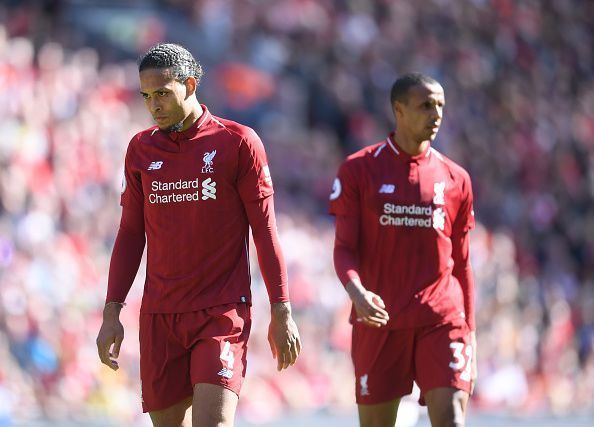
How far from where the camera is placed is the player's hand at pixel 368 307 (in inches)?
304

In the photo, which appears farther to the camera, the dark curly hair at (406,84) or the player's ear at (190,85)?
the dark curly hair at (406,84)

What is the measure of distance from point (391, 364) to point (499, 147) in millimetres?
13107

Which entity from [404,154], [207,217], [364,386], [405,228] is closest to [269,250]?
[207,217]

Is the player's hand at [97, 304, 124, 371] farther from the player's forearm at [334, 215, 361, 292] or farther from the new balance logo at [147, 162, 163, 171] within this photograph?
the player's forearm at [334, 215, 361, 292]

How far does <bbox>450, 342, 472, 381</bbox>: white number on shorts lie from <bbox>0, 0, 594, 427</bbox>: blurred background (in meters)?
5.17

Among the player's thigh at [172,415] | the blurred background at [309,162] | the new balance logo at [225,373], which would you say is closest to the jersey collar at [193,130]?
the new balance logo at [225,373]

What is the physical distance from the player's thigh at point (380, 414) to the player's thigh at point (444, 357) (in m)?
0.20

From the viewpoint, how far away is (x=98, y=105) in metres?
15.7

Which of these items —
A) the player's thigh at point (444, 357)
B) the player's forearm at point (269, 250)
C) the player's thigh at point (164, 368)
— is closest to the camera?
the player's forearm at point (269, 250)

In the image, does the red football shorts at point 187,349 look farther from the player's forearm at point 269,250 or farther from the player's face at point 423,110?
the player's face at point 423,110

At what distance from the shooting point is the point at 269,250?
23.1 feet

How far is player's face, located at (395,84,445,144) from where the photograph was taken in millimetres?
8312

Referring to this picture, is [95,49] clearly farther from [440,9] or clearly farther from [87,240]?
[440,9]

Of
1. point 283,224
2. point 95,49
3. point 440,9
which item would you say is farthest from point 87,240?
point 440,9
